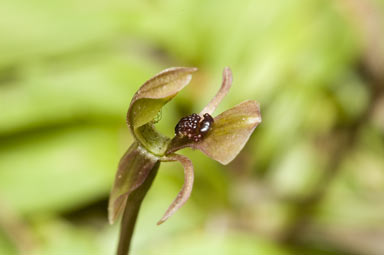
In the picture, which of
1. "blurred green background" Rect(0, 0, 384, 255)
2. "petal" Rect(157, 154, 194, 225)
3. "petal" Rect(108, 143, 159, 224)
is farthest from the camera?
"blurred green background" Rect(0, 0, 384, 255)

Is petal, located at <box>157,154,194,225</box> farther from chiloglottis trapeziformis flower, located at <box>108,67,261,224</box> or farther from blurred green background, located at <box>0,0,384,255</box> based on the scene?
blurred green background, located at <box>0,0,384,255</box>

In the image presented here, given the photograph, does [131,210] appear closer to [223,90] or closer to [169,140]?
[169,140]

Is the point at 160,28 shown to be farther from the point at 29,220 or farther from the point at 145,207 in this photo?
the point at 29,220

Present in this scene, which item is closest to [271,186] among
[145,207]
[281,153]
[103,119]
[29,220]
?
[281,153]

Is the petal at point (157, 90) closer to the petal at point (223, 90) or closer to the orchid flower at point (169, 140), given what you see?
the orchid flower at point (169, 140)

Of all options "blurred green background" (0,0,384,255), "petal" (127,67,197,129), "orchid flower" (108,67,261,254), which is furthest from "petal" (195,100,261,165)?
"blurred green background" (0,0,384,255)

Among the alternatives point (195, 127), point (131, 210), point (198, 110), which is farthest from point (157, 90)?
point (198, 110)

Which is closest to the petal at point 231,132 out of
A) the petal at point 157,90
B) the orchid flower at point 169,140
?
the orchid flower at point 169,140
